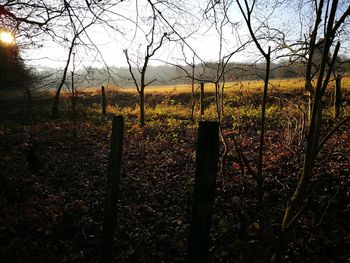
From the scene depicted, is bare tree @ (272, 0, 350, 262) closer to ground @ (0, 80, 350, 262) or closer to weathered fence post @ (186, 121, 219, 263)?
ground @ (0, 80, 350, 262)

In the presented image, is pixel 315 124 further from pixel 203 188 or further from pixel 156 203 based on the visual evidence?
pixel 156 203

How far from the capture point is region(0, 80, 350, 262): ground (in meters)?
4.68

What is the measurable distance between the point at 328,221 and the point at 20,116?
19.9m

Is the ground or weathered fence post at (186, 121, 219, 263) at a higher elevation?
weathered fence post at (186, 121, 219, 263)

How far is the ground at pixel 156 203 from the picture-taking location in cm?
468

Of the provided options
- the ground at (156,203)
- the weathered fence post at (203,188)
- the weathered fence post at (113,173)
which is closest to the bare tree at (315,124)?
the ground at (156,203)

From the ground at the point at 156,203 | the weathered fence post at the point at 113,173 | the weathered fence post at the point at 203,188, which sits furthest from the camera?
the ground at the point at 156,203

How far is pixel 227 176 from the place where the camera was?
26.0 ft

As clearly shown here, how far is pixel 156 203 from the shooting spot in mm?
6609

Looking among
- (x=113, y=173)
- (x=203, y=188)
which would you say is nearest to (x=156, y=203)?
(x=113, y=173)

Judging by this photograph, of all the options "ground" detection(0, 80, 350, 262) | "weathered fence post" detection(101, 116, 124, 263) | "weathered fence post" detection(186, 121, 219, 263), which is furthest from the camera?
"ground" detection(0, 80, 350, 262)

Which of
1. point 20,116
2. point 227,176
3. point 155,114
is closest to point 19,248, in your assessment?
point 227,176

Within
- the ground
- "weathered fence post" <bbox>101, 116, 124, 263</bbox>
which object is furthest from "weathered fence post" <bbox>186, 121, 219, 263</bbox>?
"weathered fence post" <bbox>101, 116, 124, 263</bbox>

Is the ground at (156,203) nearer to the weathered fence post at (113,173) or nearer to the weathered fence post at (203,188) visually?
the weathered fence post at (203,188)
